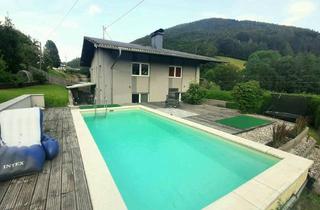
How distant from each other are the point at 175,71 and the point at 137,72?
11.5 ft

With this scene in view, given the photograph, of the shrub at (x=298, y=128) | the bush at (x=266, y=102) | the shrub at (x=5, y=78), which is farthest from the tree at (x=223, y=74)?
the shrub at (x=5, y=78)

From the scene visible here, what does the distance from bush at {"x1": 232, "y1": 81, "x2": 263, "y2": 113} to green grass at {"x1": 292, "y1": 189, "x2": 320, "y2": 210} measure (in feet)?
21.2

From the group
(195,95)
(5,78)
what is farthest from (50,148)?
(5,78)

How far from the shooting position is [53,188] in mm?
2611

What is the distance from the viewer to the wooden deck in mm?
2295

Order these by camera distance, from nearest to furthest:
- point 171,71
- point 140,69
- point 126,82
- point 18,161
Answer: point 18,161 < point 126,82 < point 140,69 < point 171,71

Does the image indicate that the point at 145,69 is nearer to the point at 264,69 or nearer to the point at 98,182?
the point at 98,182

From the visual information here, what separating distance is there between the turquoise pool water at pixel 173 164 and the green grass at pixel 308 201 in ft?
2.63

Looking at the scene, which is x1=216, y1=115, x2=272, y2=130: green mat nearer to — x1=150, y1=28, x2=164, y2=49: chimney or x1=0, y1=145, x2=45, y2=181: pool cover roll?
x1=0, y1=145, x2=45, y2=181: pool cover roll

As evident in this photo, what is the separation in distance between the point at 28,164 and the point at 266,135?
22.4 feet

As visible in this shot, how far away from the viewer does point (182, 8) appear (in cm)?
1012

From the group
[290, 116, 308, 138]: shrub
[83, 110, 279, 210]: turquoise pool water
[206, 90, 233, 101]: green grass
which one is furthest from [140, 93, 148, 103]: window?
[290, 116, 308, 138]: shrub

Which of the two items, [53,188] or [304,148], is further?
[304,148]

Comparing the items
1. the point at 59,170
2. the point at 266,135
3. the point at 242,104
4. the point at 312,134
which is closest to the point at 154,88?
the point at 242,104
